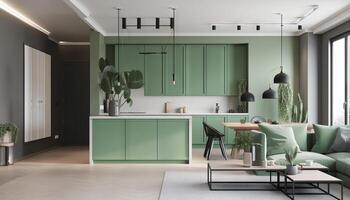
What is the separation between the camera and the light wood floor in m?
5.53

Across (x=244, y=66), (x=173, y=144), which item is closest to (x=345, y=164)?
(x=173, y=144)

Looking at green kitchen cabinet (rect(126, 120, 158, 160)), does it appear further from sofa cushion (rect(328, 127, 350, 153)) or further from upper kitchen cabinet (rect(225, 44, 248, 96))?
upper kitchen cabinet (rect(225, 44, 248, 96))

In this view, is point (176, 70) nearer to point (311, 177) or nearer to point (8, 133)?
point (8, 133)

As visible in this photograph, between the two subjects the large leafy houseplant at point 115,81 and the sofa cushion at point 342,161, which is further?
the large leafy houseplant at point 115,81

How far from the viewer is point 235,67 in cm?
1123

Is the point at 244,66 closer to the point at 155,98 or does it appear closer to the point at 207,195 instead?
the point at 155,98

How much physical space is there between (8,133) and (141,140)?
2534 mm

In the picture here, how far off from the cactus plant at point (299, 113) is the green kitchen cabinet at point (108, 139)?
14.8 feet

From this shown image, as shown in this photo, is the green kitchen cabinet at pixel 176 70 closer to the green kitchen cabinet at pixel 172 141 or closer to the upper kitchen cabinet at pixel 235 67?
the upper kitchen cabinet at pixel 235 67

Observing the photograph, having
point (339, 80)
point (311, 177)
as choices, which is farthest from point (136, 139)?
point (339, 80)

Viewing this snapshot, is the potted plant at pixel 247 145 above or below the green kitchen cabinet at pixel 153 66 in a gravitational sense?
below

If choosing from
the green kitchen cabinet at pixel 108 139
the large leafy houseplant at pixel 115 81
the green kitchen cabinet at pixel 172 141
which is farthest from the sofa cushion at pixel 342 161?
the large leafy houseplant at pixel 115 81

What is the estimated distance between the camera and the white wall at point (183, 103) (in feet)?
37.5

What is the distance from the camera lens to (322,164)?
6438mm
